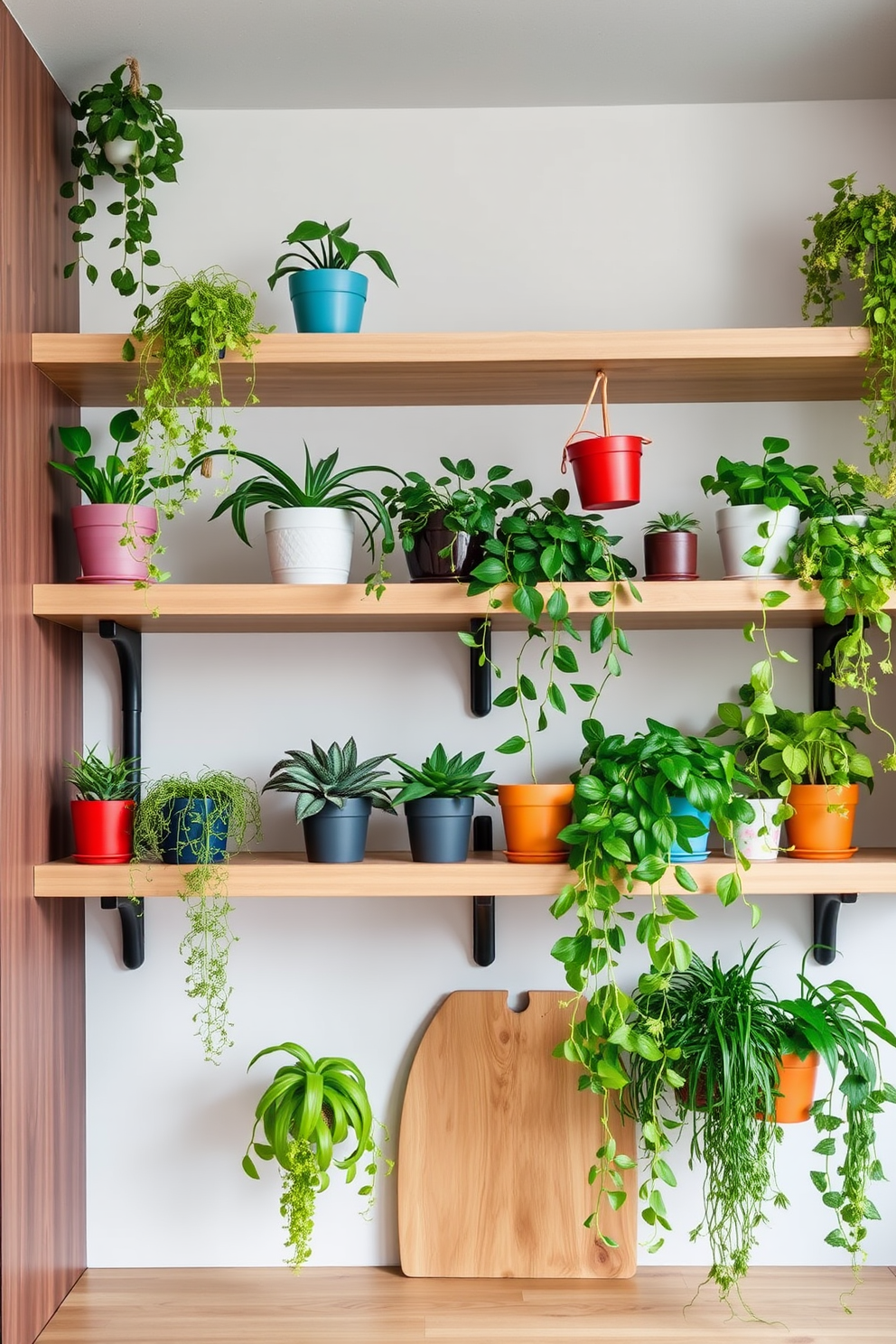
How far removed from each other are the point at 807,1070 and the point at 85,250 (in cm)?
184

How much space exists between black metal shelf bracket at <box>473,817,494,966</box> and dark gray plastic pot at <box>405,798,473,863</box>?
0.18 m

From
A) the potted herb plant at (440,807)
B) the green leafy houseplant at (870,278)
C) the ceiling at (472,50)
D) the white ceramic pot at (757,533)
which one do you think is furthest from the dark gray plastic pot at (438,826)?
the ceiling at (472,50)

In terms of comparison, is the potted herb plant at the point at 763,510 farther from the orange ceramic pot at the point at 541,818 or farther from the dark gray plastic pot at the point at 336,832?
the dark gray plastic pot at the point at 336,832

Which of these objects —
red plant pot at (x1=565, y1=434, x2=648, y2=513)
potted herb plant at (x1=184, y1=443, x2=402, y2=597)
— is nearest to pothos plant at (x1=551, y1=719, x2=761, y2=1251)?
red plant pot at (x1=565, y1=434, x2=648, y2=513)

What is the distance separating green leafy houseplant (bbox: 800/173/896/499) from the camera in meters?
1.65

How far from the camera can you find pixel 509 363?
1.65 m

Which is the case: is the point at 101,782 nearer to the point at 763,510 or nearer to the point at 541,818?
the point at 541,818

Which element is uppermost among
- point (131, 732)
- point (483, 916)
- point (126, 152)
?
point (126, 152)

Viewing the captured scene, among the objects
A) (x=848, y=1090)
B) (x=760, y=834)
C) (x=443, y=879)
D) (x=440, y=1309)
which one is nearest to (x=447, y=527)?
(x=443, y=879)

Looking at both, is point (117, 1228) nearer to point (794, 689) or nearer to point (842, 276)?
point (794, 689)

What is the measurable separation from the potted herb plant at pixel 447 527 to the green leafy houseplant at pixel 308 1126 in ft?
2.64

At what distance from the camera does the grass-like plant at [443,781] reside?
1632 millimetres

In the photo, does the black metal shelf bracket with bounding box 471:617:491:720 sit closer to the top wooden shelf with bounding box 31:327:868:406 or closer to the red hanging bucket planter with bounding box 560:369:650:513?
the red hanging bucket planter with bounding box 560:369:650:513

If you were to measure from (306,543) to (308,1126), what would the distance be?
2.93 ft
